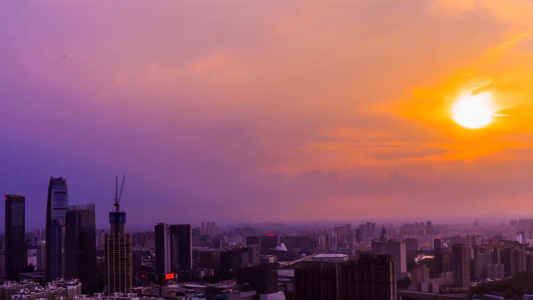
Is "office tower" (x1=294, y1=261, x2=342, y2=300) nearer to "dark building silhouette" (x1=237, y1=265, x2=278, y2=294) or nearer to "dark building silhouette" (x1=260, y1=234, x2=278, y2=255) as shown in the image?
"dark building silhouette" (x1=237, y1=265, x2=278, y2=294)

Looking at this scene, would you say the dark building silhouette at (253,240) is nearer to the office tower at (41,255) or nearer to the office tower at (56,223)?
the office tower at (56,223)

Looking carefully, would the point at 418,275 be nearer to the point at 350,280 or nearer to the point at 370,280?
the point at 350,280

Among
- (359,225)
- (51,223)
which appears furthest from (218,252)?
(359,225)

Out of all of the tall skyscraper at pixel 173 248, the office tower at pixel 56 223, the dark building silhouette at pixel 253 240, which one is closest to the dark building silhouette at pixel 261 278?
the dark building silhouette at pixel 253 240

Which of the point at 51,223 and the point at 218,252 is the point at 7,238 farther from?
the point at 218,252

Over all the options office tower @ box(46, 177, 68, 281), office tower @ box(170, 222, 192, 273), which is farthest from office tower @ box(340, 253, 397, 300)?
office tower @ box(46, 177, 68, 281)

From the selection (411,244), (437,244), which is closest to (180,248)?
(411,244)
